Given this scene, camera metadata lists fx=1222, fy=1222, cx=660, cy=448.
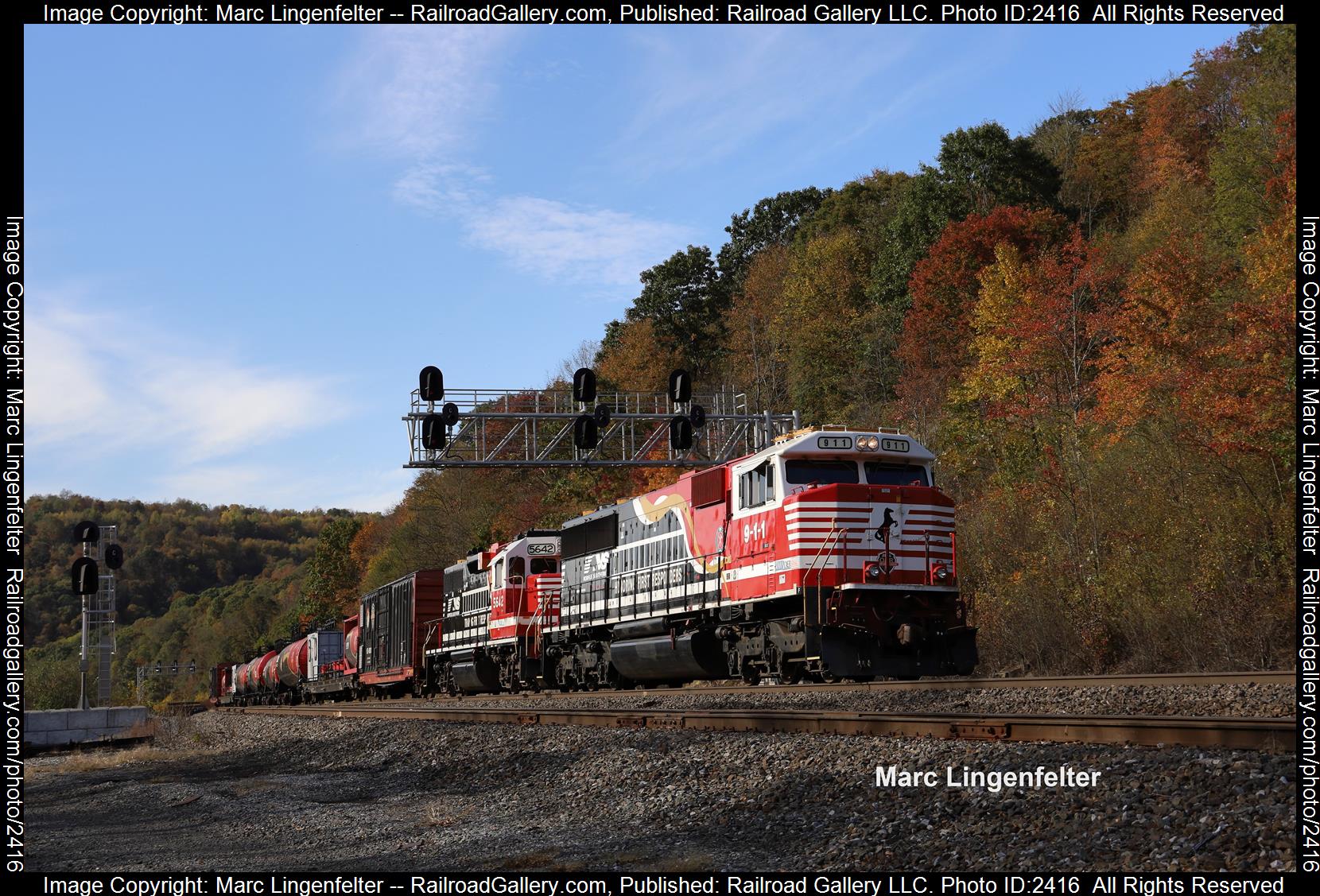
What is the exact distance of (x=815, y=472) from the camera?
58.0 feet

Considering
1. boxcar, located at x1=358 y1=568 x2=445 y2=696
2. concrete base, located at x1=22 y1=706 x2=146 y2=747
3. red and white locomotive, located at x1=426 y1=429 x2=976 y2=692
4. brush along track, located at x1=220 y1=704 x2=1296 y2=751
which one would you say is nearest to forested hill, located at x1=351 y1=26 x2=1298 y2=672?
red and white locomotive, located at x1=426 y1=429 x2=976 y2=692

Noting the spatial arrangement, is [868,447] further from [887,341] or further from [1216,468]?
[887,341]

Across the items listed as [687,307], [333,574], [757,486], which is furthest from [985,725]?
[333,574]

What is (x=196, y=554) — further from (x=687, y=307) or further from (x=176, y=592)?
(x=687, y=307)

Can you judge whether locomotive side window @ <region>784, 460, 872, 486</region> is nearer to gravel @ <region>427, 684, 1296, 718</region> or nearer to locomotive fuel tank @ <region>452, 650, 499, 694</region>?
gravel @ <region>427, 684, 1296, 718</region>

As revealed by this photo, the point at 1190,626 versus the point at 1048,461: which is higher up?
the point at 1048,461

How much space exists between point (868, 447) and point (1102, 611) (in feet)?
29.9

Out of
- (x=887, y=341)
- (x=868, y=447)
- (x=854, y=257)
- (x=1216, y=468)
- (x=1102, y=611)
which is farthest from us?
(x=854, y=257)

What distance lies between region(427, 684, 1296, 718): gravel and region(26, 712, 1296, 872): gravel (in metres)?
3.69

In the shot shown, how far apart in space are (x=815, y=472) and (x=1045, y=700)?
16.0ft

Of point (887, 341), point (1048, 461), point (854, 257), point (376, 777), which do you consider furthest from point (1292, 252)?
point (854, 257)

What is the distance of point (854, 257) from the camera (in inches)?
2506

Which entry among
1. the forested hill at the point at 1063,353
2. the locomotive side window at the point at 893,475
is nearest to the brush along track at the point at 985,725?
the locomotive side window at the point at 893,475
